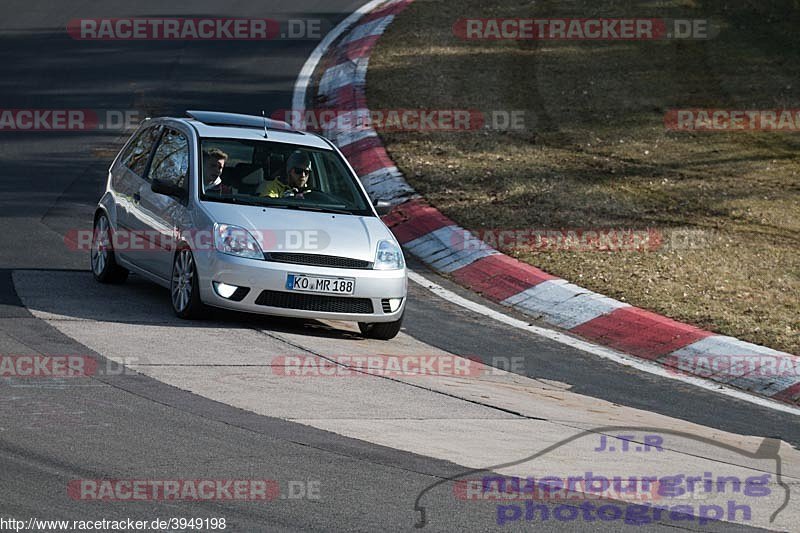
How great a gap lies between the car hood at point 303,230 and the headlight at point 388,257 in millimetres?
57

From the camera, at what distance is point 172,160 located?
1145 centimetres

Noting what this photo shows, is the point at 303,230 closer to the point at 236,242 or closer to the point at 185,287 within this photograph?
the point at 236,242

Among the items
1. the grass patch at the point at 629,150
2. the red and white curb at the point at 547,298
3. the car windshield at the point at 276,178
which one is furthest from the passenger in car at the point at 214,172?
the grass patch at the point at 629,150

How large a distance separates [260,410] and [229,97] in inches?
512

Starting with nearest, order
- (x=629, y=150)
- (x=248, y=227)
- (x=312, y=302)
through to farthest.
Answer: (x=312, y=302) → (x=248, y=227) → (x=629, y=150)

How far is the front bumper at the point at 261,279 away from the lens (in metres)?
9.91

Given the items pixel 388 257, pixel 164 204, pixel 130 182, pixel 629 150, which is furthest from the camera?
pixel 629 150

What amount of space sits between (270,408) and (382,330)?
2.75 meters

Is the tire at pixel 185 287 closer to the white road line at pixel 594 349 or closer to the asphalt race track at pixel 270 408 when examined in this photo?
the asphalt race track at pixel 270 408

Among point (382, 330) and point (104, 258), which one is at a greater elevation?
point (104, 258)

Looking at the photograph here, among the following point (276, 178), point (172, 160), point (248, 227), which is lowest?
point (248, 227)

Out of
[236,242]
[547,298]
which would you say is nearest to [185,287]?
[236,242]

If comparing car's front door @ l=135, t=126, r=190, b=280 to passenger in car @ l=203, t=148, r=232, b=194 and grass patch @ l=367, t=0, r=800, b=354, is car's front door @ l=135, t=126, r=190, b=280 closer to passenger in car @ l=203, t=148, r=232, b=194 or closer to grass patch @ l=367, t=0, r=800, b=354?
passenger in car @ l=203, t=148, r=232, b=194

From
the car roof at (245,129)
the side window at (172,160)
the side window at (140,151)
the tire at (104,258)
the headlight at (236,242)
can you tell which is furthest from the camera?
the side window at (140,151)
